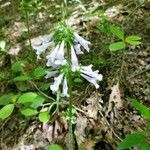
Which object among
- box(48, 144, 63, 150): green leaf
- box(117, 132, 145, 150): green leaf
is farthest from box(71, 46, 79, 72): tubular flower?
box(48, 144, 63, 150): green leaf

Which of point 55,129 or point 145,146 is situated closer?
point 145,146

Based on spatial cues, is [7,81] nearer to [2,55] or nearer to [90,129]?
[2,55]

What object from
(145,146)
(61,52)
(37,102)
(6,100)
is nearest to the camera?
(61,52)

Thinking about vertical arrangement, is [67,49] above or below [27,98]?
above

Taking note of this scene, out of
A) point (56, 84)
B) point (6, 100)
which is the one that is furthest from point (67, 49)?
point (6, 100)

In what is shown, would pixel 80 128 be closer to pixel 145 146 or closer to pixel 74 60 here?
pixel 145 146

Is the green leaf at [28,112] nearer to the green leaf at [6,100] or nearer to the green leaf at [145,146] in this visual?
the green leaf at [6,100]
